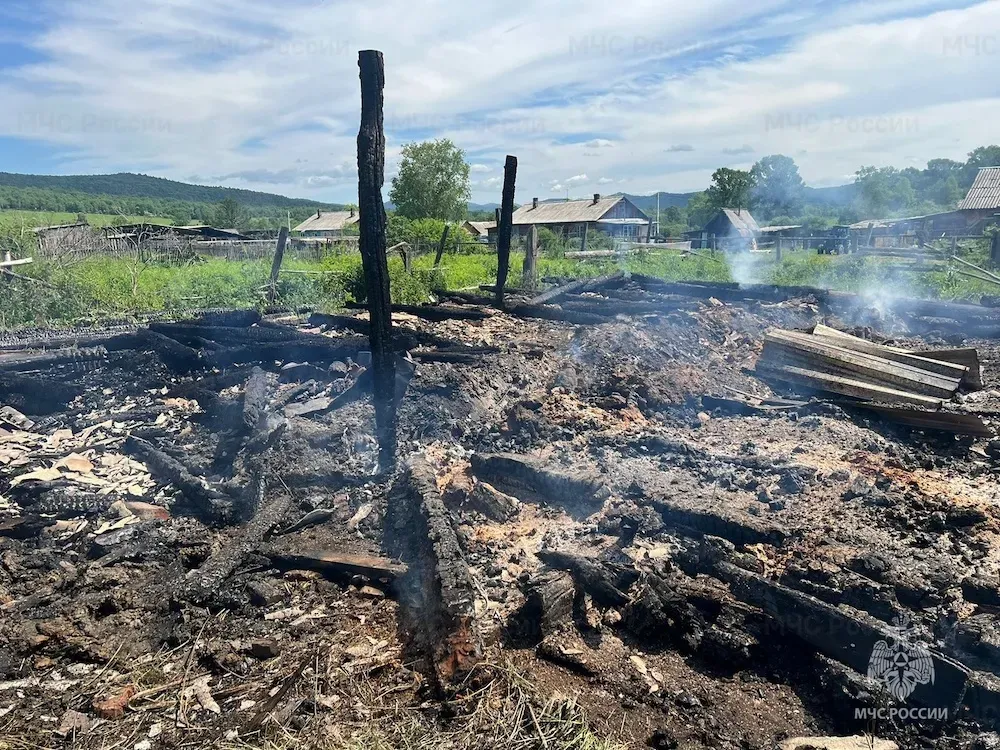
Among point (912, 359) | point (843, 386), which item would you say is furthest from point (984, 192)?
point (843, 386)

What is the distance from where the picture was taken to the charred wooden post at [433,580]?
342cm

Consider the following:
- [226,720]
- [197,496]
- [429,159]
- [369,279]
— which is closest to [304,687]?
[226,720]

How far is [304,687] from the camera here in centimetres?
330

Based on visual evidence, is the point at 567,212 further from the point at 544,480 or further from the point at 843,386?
the point at 544,480

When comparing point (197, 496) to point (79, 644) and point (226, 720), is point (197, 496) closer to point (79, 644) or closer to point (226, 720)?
point (79, 644)

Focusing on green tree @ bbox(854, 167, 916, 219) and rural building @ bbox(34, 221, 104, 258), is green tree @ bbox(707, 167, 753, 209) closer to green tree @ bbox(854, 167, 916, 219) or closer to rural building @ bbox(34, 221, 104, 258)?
green tree @ bbox(854, 167, 916, 219)

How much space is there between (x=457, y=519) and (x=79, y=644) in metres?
2.87

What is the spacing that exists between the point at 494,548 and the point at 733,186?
5535cm

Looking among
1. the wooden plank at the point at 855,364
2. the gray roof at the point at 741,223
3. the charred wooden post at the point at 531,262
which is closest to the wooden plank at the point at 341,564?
the wooden plank at the point at 855,364

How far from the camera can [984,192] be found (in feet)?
102

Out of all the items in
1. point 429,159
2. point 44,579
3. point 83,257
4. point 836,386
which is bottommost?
point 44,579

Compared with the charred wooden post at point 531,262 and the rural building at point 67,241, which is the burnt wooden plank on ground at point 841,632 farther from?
the rural building at point 67,241

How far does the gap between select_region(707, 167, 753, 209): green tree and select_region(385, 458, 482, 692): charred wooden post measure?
5396 centimetres

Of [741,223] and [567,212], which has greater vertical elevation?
[567,212]
